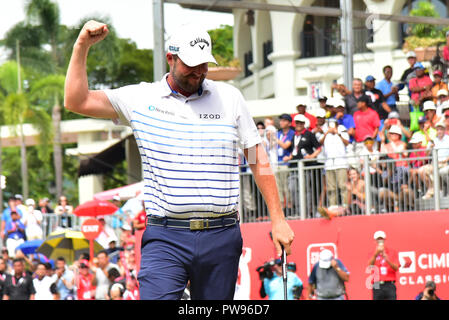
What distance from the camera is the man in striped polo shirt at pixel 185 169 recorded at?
588 cm

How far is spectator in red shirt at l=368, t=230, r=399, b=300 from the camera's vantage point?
15.8m

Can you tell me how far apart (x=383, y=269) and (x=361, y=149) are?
2.14 m

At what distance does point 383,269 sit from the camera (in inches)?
631

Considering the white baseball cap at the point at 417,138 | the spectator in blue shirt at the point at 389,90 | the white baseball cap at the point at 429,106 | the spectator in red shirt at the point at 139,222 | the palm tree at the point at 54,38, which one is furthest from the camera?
the palm tree at the point at 54,38

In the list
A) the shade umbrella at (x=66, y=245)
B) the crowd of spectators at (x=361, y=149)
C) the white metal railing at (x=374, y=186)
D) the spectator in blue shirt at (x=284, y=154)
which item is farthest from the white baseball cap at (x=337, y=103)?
the shade umbrella at (x=66, y=245)

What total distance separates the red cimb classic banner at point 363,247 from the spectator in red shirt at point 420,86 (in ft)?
9.23

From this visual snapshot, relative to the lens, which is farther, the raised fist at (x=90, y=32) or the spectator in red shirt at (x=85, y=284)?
the spectator in red shirt at (x=85, y=284)

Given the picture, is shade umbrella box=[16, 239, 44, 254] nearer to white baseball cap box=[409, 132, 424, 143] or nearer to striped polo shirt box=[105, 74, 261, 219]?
white baseball cap box=[409, 132, 424, 143]

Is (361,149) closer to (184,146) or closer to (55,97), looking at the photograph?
(184,146)

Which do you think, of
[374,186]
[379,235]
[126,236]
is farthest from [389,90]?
[126,236]

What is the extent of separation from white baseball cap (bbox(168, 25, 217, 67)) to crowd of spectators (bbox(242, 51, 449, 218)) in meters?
10.2

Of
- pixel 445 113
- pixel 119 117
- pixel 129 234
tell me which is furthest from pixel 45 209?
pixel 119 117

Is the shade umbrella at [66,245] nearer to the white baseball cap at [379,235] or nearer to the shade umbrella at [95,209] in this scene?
the shade umbrella at [95,209]

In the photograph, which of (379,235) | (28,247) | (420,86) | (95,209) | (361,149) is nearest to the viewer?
(379,235)
